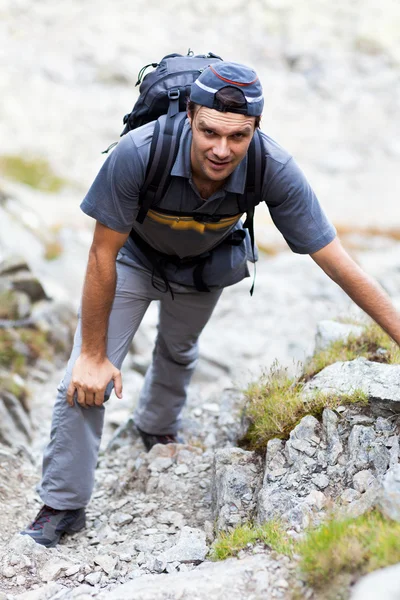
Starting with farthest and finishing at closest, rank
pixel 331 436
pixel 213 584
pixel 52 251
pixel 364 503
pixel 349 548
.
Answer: pixel 52 251, pixel 331 436, pixel 364 503, pixel 213 584, pixel 349 548

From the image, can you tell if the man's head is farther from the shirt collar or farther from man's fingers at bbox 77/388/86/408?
man's fingers at bbox 77/388/86/408

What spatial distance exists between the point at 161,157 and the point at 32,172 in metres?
25.7

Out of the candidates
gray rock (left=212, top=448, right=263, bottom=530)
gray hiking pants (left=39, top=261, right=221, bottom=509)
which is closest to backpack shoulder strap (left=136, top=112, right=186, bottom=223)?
gray hiking pants (left=39, top=261, right=221, bottom=509)

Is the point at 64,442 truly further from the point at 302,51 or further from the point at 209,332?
the point at 302,51

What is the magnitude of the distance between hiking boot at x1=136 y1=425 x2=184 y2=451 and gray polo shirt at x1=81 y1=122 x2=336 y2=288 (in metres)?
2.66

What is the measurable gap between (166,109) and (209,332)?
9.50 metres

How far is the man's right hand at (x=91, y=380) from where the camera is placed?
5.27m

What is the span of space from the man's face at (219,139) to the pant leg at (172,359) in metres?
1.62

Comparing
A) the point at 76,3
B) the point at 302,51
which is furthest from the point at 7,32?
the point at 302,51

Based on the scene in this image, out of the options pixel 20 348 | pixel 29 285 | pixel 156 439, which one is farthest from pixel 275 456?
pixel 29 285

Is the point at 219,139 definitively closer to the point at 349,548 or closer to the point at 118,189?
the point at 118,189

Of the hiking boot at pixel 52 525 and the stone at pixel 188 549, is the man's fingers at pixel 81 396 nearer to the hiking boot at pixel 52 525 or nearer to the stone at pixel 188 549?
the hiking boot at pixel 52 525

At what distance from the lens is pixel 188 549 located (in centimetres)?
486

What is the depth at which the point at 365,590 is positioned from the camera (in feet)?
10.8
